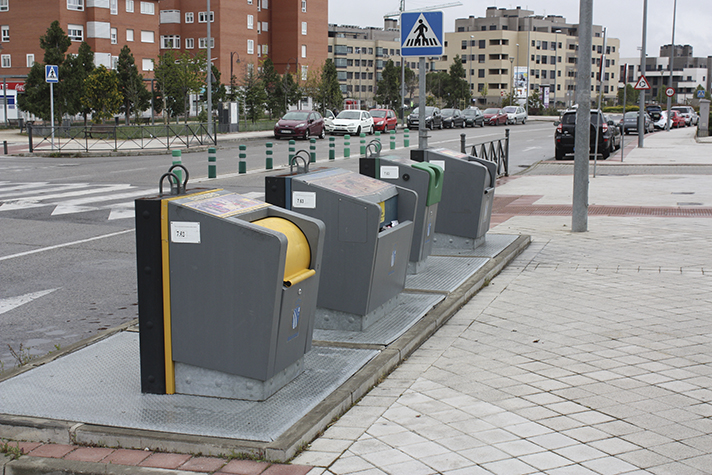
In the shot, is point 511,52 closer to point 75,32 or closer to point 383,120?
point 75,32

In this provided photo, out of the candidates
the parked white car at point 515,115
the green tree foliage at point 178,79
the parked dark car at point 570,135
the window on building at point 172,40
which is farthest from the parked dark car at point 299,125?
the window on building at point 172,40

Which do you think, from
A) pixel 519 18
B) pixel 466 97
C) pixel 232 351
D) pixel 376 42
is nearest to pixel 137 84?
pixel 232 351

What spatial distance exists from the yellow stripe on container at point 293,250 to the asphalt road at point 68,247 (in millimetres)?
2365

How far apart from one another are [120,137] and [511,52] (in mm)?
120244

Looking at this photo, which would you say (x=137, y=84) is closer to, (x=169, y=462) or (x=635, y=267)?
(x=635, y=267)

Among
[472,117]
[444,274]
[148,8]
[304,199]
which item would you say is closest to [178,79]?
[472,117]

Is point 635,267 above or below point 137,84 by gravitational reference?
below

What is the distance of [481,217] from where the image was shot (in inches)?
344

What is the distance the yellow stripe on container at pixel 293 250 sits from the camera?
4.32m

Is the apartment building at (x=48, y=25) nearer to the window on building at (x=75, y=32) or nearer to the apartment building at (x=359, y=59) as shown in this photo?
the window on building at (x=75, y=32)

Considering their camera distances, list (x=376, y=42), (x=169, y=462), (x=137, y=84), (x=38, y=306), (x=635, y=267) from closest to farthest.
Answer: (x=169, y=462) → (x=38, y=306) → (x=635, y=267) → (x=137, y=84) → (x=376, y=42)

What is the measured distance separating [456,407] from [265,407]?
3.58 ft

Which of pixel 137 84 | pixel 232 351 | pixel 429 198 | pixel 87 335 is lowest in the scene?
pixel 87 335

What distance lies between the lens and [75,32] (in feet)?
213
